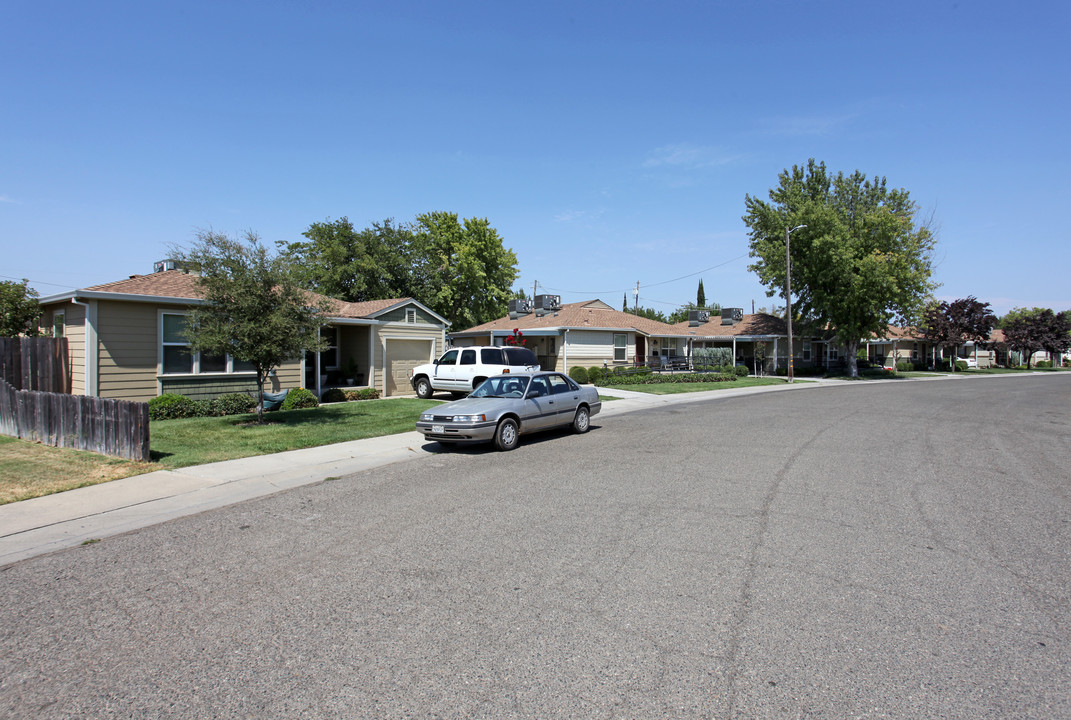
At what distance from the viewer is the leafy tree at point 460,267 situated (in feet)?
155

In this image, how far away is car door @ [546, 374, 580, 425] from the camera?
12602 mm

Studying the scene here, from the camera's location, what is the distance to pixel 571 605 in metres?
4.27

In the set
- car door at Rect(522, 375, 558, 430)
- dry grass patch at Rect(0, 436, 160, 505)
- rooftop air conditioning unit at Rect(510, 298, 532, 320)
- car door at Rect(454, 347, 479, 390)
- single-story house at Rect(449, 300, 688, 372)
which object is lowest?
dry grass patch at Rect(0, 436, 160, 505)

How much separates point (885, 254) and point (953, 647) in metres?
41.9

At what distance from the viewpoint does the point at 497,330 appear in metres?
36.5

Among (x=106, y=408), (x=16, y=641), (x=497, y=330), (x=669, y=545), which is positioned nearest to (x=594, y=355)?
(x=497, y=330)

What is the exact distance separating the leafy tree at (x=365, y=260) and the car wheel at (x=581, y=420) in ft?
110

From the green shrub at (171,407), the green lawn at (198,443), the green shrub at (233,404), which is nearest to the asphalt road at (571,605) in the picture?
the green lawn at (198,443)

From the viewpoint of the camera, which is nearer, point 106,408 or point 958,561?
point 958,561

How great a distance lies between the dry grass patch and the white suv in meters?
10.4

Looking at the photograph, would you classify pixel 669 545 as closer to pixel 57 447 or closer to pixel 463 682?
pixel 463 682

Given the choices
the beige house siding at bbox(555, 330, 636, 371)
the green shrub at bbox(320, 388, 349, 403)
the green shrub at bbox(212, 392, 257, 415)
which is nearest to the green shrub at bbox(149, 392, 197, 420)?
the green shrub at bbox(212, 392, 257, 415)

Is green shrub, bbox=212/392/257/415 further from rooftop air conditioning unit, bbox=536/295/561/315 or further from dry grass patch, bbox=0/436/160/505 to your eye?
rooftop air conditioning unit, bbox=536/295/561/315

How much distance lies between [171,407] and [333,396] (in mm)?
5454
